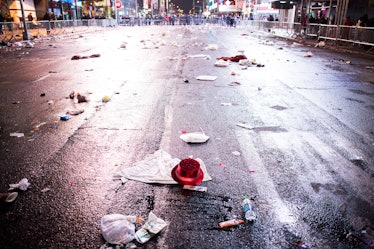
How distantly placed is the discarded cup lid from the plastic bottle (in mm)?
504

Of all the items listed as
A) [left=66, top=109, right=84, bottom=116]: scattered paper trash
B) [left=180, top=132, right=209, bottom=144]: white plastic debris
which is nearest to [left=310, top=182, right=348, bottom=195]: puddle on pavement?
[left=180, top=132, right=209, bottom=144]: white plastic debris

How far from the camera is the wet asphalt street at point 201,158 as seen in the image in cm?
231

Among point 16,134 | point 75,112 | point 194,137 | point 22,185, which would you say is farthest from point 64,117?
point 194,137

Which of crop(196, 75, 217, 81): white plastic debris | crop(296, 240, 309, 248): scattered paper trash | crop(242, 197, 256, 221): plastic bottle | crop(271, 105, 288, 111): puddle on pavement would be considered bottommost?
crop(296, 240, 309, 248): scattered paper trash

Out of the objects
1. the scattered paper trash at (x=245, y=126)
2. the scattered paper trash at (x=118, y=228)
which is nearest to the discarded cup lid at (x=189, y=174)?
the scattered paper trash at (x=118, y=228)

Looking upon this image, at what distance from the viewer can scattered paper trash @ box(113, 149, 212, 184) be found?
3.00 metres

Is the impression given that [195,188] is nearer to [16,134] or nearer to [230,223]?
[230,223]

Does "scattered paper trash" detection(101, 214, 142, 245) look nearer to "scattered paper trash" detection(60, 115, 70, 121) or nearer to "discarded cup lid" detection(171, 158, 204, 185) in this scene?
"discarded cup lid" detection(171, 158, 204, 185)

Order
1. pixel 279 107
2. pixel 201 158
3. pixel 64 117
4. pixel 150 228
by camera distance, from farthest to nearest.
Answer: pixel 279 107 → pixel 64 117 → pixel 201 158 → pixel 150 228

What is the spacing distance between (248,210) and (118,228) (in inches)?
42.1

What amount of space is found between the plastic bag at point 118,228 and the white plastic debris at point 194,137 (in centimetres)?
169

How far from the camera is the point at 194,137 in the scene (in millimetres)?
3947

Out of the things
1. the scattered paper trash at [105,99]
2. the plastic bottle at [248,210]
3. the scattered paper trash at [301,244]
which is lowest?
the scattered paper trash at [301,244]

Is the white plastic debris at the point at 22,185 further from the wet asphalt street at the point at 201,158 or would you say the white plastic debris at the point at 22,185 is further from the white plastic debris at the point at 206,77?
the white plastic debris at the point at 206,77
